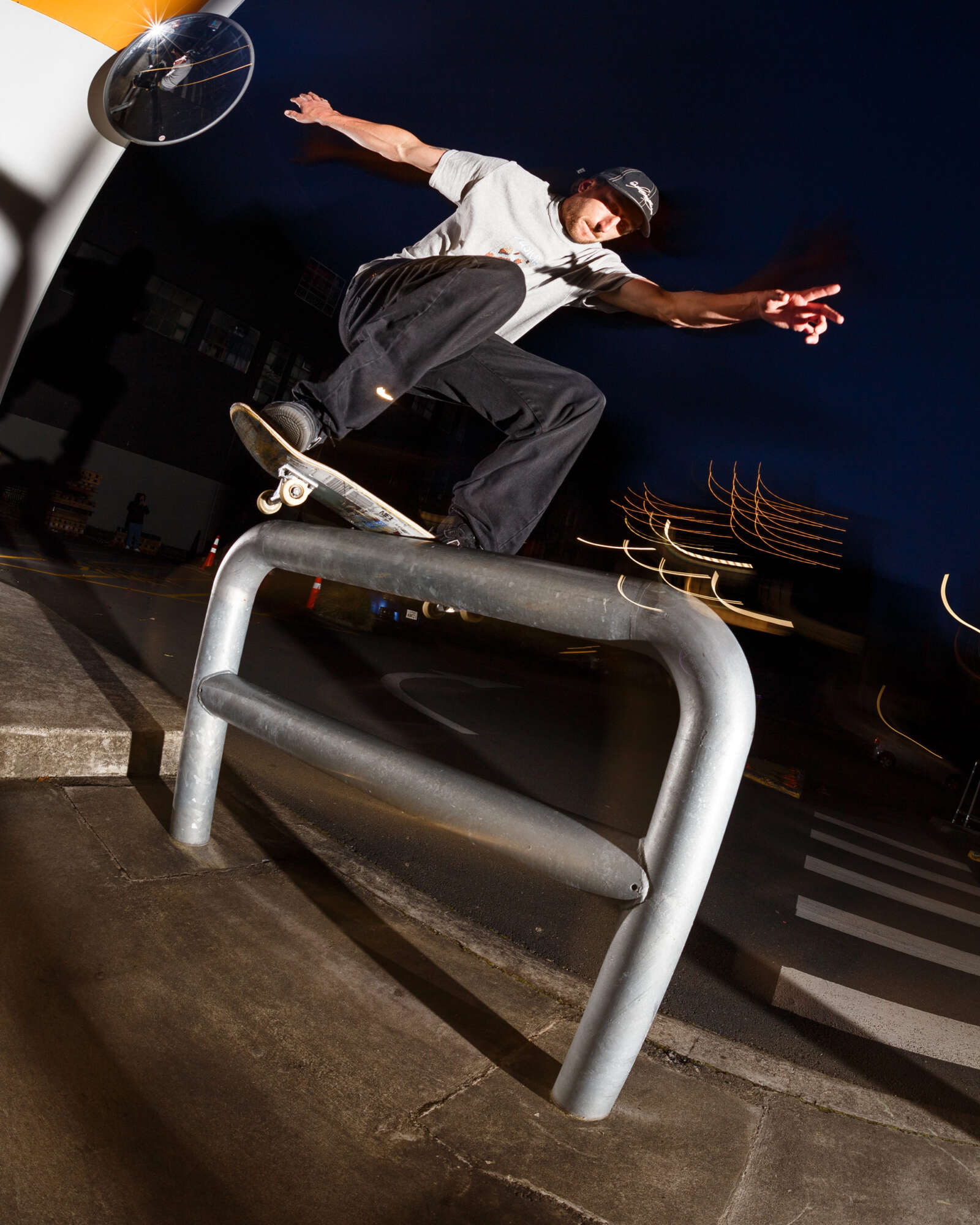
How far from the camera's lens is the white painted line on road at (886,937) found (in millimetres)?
4598

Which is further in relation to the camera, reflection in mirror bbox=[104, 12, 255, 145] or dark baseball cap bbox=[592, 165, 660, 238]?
reflection in mirror bbox=[104, 12, 255, 145]

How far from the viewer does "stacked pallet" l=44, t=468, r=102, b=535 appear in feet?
65.0

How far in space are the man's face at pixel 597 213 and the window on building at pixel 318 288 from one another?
2764cm

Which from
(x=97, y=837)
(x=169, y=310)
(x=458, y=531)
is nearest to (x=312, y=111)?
(x=458, y=531)

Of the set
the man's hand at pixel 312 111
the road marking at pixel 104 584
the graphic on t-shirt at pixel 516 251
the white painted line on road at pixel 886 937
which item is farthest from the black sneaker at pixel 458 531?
the road marking at pixel 104 584

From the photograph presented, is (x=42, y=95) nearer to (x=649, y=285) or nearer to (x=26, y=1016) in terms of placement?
(x=649, y=285)

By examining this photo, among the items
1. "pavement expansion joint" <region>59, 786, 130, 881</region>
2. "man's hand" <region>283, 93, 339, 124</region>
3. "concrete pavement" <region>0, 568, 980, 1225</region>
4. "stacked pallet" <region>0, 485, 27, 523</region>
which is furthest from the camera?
"stacked pallet" <region>0, 485, 27, 523</region>

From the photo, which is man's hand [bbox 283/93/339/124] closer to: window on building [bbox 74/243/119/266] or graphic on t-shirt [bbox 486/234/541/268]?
graphic on t-shirt [bbox 486/234/541/268]

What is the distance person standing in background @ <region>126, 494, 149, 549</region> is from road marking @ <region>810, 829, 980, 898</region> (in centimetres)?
2032

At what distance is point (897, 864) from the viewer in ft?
25.6

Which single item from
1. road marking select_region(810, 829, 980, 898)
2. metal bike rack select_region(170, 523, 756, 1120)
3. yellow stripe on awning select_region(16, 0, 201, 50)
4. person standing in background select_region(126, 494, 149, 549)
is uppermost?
yellow stripe on awning select_region(16, 0, 201, 50)

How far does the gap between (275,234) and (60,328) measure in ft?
28.7

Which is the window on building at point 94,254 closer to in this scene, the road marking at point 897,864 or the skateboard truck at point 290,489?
the skateboard truck at point 290,489

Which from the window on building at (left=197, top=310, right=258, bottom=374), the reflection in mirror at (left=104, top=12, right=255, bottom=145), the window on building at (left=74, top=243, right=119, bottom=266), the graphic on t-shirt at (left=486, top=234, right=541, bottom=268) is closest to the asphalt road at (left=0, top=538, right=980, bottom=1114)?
the graphic on t-shirt at (left=486, top=234, right=541, bottom=268)
